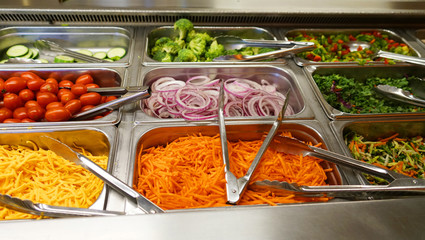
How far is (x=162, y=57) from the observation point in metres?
2.55

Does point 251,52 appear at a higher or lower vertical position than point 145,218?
higher

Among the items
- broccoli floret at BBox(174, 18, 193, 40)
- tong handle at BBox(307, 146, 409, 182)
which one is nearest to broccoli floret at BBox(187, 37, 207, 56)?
broccoli floret at BBox(174, 18, 193, 40)

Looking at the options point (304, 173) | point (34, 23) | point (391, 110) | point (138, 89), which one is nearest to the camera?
point (304, 173)

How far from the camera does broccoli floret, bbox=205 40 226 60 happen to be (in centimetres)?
262

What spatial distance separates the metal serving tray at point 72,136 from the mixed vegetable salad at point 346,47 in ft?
6.79

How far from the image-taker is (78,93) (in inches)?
82.1

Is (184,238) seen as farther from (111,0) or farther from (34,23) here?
(34,23)

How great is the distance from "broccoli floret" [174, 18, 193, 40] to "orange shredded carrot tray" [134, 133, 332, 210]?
4.32ft

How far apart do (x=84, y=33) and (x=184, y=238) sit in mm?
2735

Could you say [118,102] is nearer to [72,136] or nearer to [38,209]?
[72,136]

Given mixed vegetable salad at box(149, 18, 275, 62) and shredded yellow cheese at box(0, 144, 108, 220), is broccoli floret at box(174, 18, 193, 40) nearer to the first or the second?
mixed vegetable salad at box(149, 18, 275, 62)

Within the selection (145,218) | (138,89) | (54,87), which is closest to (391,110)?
(138,89)

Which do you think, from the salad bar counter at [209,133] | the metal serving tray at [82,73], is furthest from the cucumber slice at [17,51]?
the metal serving tray at [82,73]

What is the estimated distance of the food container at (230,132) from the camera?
1.86 meters
